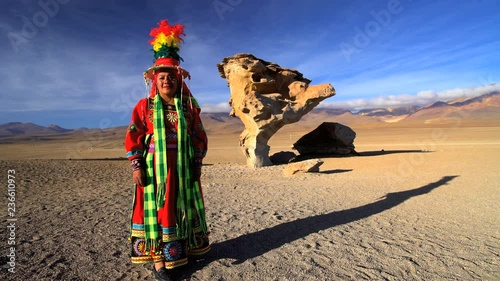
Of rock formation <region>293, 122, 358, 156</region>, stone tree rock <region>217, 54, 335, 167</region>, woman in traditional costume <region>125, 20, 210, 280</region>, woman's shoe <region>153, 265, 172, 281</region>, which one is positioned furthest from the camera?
rock formation <region>293, 122, 358, 156</region>

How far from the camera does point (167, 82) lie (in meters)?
3.19

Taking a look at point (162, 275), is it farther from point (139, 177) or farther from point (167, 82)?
point (167, 82)

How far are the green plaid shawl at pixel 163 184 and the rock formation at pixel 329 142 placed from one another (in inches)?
502

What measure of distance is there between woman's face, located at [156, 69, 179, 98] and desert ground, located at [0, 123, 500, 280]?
202 centimetres

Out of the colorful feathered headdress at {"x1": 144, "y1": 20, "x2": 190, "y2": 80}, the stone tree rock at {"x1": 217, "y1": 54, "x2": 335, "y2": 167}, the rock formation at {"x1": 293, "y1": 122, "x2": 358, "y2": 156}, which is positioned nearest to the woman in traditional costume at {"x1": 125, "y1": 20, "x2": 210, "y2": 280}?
the colorful feathered headdress at {"x1": 144, "y1": 20, "x2": 190, "y2": 80}

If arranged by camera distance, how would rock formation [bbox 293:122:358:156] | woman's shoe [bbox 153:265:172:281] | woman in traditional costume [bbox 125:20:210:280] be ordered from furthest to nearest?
1. rock formation [bbox 293:122:358:156]
2. woman in traditional costume [bbox 125:20:210:280]
3. woman's shoe [bbox 153:265:172:281]

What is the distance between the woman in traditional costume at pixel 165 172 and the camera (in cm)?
301

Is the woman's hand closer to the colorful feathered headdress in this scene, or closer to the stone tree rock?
the colorful feathered headdress

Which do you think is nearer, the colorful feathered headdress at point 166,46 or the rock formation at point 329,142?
the colorful feathered headdress at point 166,46

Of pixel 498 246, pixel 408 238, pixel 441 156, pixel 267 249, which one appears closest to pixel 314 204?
pixel 408 238

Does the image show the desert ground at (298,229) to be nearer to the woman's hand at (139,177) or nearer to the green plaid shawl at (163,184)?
the green plaid shawl at (163,184)

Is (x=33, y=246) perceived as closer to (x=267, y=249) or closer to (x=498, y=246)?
(x=267, y=249)

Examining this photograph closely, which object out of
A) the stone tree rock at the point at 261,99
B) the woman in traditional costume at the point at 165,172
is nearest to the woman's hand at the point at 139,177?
the woman in traditional costume at the point at 165,172

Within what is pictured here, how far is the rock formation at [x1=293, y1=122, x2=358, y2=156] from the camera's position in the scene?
609 inches
